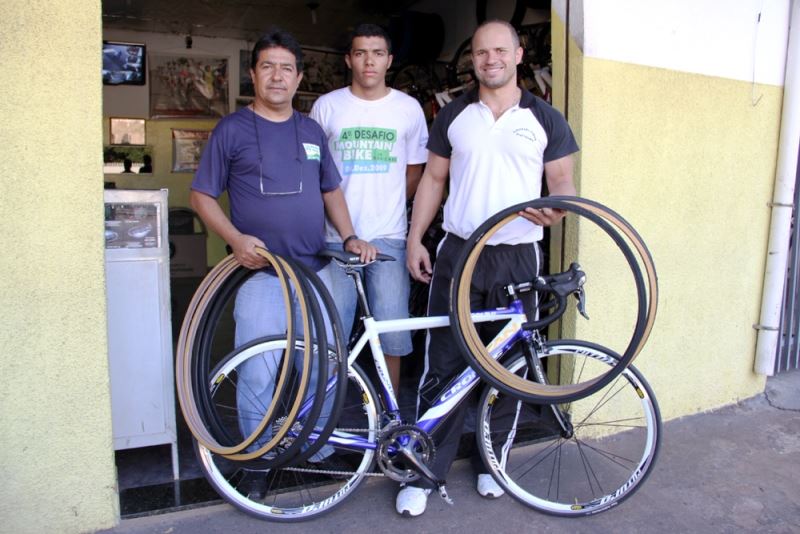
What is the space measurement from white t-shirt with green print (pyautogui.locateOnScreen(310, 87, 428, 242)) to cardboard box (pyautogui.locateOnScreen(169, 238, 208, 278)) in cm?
475

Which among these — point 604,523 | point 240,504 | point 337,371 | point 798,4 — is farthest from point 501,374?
point 798,4

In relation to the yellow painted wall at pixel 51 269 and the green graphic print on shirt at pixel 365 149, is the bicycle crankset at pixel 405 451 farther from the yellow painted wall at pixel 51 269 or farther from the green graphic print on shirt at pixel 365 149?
the green graphic print on shirt at pixel 365 149

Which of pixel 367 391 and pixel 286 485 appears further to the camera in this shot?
pixel 286 485

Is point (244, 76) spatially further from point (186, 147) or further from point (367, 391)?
point (367, 391)

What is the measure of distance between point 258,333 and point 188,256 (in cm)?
497

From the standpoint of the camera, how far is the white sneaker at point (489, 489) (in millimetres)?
2775

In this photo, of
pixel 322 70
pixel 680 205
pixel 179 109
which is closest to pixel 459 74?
pixel 680 205

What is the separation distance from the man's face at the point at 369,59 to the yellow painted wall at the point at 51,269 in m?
1.05

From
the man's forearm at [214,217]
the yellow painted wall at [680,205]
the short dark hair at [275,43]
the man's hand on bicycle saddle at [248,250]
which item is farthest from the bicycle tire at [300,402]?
the yellow painted wall at [680,205]

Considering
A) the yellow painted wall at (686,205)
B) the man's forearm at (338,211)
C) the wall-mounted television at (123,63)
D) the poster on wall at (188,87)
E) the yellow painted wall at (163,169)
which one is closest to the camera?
the man's forearm at (338,211)

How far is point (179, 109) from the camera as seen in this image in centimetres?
701

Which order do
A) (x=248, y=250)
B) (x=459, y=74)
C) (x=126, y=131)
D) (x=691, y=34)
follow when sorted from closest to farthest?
(x=248, y=250) < (x=691, y=34) < (x=459, y=74) < (x=126, y=131)

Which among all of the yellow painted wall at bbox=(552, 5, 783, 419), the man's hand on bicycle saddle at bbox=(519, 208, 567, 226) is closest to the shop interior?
the yellow painted wall at bbox=(552, 5, 783, 419)

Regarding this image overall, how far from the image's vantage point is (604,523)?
8.68 feet
